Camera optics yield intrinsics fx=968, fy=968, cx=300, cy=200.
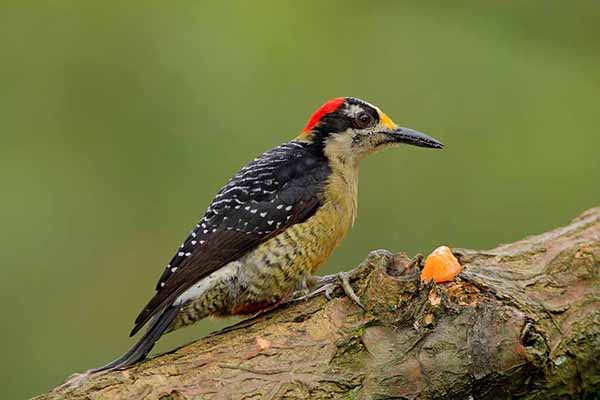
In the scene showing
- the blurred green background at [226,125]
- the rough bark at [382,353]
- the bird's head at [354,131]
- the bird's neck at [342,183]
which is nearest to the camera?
the rough bark at [382,353]

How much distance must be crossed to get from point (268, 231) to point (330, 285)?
0.44m

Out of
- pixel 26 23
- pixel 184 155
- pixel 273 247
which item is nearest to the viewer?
pixel 273 247

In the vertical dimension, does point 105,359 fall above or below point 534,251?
below

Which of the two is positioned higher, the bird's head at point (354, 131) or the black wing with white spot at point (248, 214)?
the bird's head at point (354, 131)

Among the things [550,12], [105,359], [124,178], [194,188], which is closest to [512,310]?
[105,359]

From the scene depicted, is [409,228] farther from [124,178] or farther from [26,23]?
[26,23]

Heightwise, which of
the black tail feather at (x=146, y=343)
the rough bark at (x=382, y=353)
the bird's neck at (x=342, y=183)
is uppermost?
the bird's neck at (x=342, y=183)

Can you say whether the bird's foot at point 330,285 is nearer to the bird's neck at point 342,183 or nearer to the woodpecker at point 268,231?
the woodpecker at point 268,231

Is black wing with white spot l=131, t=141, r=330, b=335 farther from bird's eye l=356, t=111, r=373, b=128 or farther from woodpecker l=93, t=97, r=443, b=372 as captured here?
bird's eye l=356, t=111, r=373, b=128

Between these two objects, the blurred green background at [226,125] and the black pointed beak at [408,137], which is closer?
the black pointed beak at [408,137]

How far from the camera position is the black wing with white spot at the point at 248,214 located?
13.4 ft

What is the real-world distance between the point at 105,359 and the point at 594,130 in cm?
484

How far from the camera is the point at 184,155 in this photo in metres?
8.02

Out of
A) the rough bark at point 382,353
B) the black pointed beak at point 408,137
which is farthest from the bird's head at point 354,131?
the rough bark at point 382,353
